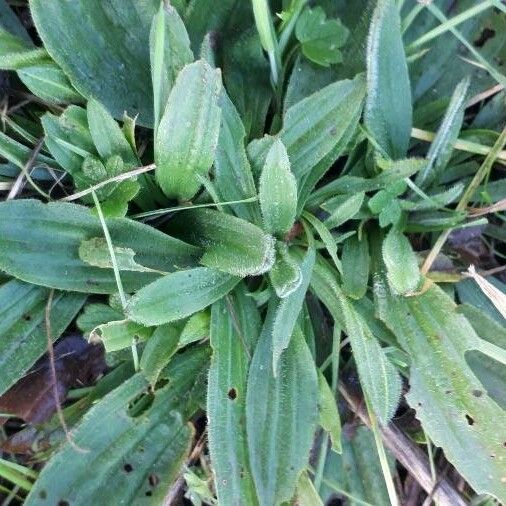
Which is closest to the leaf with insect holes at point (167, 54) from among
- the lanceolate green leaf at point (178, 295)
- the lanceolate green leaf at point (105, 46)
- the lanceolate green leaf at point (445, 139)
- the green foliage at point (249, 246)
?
the green foliage at point (249, 246)

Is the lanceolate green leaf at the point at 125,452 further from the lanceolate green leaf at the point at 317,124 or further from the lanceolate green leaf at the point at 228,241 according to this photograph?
the lanceolate green leaf at the point at 317,124

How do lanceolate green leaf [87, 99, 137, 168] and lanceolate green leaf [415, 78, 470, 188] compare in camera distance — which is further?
lanceolate green leaf [415, 78, 470, 188]

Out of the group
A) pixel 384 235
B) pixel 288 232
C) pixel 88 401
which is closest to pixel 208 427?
pixel 88 401

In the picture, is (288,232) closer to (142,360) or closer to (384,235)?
(384,235)

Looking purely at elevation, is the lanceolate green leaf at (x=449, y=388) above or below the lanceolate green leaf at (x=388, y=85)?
below

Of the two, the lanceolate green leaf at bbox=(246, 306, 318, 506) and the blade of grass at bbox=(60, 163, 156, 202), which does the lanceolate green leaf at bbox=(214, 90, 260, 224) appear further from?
the lanceolate green leaf at bbox=(246, 306, 318, 506)

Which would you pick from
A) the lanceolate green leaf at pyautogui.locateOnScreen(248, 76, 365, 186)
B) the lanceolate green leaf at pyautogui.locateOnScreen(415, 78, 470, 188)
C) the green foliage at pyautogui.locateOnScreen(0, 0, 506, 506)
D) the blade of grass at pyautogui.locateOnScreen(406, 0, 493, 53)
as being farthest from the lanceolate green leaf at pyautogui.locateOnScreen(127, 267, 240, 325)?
the blade of grass at pyautogui.locateOnScreen(406, 0, 493, 53)
